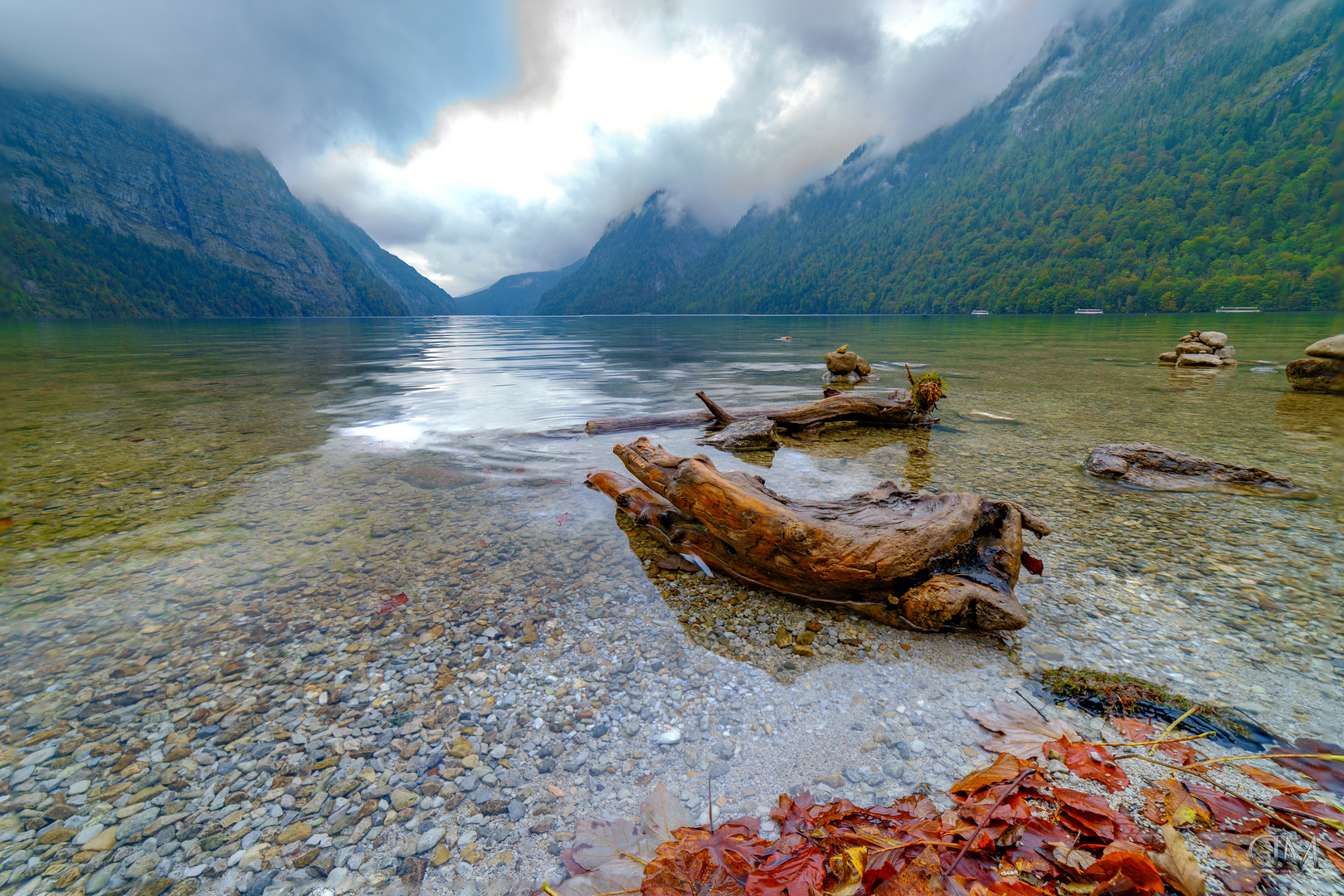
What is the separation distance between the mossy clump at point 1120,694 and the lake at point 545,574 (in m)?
0.16

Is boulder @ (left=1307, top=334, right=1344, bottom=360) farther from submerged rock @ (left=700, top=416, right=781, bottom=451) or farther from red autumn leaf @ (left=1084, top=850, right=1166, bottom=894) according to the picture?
red autumn leaf @ (left=1084, top=850, right=1166, bottom=894)

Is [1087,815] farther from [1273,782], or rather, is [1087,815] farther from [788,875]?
[788,875]

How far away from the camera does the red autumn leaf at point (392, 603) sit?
15.3 feet

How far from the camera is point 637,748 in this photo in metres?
3.23

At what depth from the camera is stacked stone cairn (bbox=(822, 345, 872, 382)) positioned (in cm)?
1923

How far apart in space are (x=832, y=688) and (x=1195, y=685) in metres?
2.50

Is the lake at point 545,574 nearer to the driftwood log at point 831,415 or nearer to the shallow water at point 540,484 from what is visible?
the shallow water at point 540,484

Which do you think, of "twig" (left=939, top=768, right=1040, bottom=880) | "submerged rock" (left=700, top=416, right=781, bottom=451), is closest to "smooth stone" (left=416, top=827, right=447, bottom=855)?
"twig" (left=939, top=768, right=1040, bottom=880)

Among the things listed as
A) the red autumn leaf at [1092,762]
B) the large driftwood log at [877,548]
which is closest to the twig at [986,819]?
the red autumn leaf at [1092,762]

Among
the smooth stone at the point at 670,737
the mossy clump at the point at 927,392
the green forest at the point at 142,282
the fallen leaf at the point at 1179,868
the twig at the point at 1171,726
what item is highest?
the green forest at the point at 142,282

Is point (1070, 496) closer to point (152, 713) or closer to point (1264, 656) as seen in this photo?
point (1264, 656)

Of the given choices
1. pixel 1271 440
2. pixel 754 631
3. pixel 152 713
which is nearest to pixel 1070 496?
pixel 754 631

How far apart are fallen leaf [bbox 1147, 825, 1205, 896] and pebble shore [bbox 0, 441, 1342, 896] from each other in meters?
0.96

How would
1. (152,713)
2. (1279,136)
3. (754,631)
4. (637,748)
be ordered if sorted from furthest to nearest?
(1279,136) → (754,631) → (152,713) → (637,748)
